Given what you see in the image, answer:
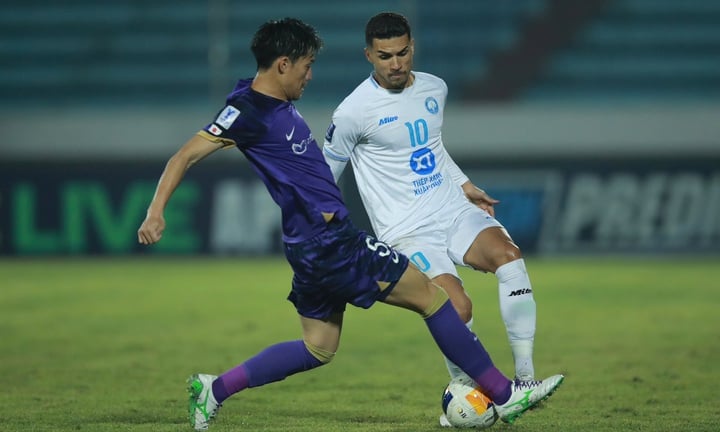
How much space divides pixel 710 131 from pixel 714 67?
115 inches

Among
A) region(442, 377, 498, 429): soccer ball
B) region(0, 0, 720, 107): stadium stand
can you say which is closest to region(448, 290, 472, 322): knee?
region(442, 377, 498, 429): soccer ball

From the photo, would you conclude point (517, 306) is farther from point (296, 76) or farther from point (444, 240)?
point (296, 76)

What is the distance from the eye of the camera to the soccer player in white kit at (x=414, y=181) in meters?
5.36

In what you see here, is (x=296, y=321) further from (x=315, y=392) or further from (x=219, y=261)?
(x=219, y=261)

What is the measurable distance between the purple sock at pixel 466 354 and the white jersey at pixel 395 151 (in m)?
0.82

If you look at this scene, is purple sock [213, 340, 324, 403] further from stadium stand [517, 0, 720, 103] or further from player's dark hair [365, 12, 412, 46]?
stadium stand [517, 0, 720, 103]

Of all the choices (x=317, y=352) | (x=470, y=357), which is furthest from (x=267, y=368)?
(x=470, y=357)

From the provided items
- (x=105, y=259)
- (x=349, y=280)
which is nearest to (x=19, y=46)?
(x=105, y=259)

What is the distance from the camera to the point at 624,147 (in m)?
15.1

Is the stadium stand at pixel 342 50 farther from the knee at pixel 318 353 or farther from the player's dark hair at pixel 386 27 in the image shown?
the knee at pixel 318 353

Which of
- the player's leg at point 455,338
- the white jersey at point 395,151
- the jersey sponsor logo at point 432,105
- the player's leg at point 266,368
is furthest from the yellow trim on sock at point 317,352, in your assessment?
the jersey sponsor logo at point 432,105

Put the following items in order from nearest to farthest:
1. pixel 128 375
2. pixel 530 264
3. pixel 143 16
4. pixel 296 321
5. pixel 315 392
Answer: pixel 315 392 < pixel 128 375 < pixel 296 321 < pixel 530 264 < pixel 143 16

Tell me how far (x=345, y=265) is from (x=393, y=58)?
4.24ft

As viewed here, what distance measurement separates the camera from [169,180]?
443 centimetres
